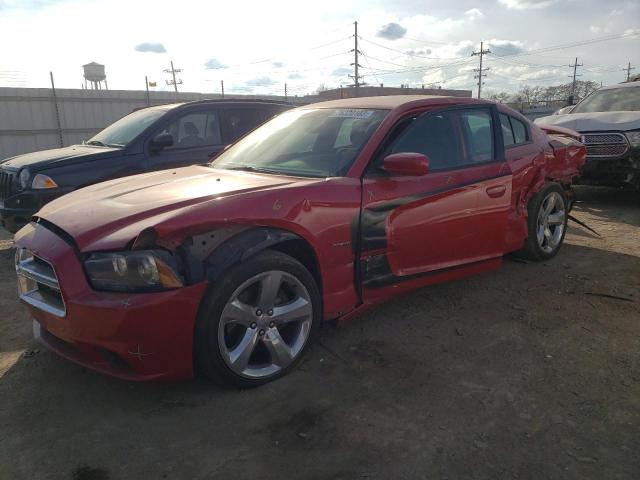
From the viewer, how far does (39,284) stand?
285 centimetres

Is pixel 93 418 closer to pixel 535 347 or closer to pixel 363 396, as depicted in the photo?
pixel 363 396

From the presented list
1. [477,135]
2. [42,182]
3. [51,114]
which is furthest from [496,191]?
[51,114]

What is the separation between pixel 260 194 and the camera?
9.43 ft

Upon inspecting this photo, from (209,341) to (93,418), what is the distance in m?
0.74

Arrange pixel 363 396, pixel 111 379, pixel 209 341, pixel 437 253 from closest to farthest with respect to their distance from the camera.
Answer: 1. pixel 209 341
2. pixel 363 396
3. pixel 111 379
4. pixel 437 253

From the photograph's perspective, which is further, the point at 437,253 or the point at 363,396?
the point at 437,253

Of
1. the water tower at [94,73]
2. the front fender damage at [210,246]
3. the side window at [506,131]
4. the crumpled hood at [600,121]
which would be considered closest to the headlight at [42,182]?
the front fender damage at [210,246]

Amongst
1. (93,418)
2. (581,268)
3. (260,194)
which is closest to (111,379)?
(93,418)

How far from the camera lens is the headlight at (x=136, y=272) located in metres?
2.48

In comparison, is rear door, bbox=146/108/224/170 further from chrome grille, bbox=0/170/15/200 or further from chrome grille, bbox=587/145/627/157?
chrome grille, bbox=587/145/627/157

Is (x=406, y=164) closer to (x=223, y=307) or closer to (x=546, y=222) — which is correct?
(x=223, y=307)

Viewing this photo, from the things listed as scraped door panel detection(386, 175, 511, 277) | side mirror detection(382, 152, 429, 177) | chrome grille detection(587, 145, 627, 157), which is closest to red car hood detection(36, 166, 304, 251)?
side mirror detection(382, 152, 429, 177)

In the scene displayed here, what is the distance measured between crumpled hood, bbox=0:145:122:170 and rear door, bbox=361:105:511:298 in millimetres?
3668

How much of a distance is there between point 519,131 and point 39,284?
4.16 m
